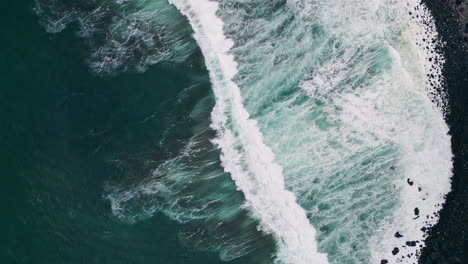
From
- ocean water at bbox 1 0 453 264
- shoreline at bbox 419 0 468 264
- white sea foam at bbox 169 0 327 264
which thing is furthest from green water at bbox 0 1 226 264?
shoreline at bbox 419 0 468 264

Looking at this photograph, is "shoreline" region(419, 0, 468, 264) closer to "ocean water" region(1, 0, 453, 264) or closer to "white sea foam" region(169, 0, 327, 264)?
"ocean water" region(1, 0, 453, 264)

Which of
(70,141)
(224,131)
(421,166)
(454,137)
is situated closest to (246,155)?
(224,131)

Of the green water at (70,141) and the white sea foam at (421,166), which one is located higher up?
the green water at (70,141)

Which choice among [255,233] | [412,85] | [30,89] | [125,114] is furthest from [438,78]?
[30,89]

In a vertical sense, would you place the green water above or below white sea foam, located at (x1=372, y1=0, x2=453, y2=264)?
above

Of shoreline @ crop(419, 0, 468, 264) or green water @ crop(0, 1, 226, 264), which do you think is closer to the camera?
shoreline @ crop(419, 0, 468, 264)

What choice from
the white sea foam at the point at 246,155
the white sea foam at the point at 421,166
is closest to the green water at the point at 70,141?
the white sea foam at the point at 246,155

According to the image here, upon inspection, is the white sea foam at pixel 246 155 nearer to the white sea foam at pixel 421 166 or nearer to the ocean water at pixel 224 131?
the ocean water at pixel 224 131
